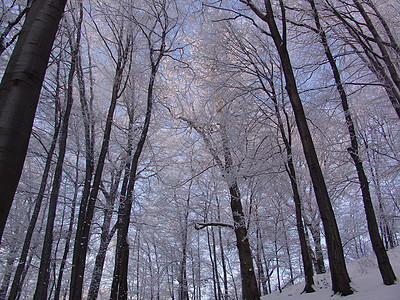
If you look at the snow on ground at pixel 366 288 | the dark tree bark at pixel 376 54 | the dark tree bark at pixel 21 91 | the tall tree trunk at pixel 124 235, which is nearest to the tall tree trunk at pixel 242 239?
the snow on ground at pixel 366 288

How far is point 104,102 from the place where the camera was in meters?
11.9

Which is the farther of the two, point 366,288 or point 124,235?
point 124,235

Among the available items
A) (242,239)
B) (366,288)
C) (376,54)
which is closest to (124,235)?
(242,239)

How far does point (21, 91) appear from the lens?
1.35 m

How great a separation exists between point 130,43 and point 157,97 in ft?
6.59

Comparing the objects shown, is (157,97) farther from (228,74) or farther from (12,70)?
(12,70)

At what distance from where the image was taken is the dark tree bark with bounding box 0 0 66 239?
123 centimetres

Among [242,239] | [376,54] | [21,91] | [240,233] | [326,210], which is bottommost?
[21,91]

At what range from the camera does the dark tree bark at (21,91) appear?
1232mm

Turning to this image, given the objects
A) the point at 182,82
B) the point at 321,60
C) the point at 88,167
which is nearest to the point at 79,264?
the point at 88,167

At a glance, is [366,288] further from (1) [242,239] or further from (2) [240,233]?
(2) [240,233]

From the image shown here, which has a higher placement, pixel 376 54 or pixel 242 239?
pixel 376 54

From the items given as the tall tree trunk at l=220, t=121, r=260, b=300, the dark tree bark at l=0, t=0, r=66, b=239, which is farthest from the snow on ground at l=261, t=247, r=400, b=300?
the dark tree bark at l=0, t=0, r=66, b=239

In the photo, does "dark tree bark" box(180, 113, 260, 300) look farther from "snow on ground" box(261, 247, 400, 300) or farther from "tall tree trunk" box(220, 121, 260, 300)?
"snow on ground" box(261, 247, 400, 300)
